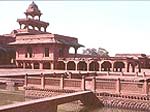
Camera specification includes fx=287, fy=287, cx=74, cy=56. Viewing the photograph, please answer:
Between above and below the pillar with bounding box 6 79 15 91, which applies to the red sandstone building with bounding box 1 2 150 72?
above

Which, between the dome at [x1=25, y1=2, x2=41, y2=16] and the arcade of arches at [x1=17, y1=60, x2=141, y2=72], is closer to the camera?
the arcade of arches at [x1=17, y1=60, x2=141, y2=72]

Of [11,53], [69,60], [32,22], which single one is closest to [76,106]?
[69,60]

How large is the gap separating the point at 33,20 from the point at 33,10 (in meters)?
2.75

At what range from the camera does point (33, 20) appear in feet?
150

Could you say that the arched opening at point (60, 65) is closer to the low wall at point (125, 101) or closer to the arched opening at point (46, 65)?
the arched opening at point (46, 65)

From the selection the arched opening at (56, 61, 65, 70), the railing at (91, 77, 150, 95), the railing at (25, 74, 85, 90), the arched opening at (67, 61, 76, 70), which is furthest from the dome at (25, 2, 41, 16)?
the railing at (91, 77, 150, 95)

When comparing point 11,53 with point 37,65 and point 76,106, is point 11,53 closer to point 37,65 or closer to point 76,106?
point 37,65

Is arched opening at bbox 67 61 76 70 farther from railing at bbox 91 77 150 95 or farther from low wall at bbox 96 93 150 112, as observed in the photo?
low wall at bbox 96 93 150 112

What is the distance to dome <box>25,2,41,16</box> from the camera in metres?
47.4

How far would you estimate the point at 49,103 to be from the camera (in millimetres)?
12641

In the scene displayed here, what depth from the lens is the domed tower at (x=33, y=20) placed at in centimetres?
4541

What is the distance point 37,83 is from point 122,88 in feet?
20.0

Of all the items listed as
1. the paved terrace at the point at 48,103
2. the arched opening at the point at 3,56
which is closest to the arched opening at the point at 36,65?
the arched opening at the point at 3,56

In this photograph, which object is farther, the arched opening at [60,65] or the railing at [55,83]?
the arched opening at [60,65]
